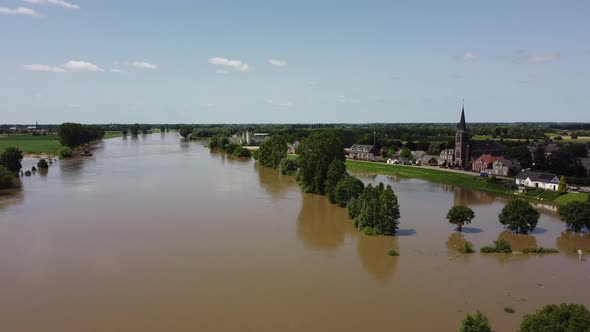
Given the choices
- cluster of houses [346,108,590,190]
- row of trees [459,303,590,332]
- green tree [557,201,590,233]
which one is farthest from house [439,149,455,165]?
row of trees [459,303,590,332]

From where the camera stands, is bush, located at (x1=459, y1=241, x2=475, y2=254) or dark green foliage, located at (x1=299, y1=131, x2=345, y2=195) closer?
bush, located at (x1=459, y1=241, x2=475, y2=254)

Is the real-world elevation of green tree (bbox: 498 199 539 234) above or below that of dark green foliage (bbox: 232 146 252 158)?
below

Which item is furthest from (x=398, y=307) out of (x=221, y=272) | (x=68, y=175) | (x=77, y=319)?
(x=68, y=175)

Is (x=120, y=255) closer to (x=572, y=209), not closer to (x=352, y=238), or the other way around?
(x=352, y=238)

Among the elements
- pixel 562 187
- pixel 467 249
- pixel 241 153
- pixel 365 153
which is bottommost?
pixel 467 249

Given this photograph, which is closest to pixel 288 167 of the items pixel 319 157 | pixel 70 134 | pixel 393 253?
pixel 319 157

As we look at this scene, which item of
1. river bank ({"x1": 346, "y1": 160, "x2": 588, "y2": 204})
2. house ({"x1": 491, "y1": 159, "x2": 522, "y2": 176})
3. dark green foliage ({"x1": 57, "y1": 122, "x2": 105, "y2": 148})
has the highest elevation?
dark green foliage ({"x1": 57, "y1": 122, "x2": 105, "y2": 148})

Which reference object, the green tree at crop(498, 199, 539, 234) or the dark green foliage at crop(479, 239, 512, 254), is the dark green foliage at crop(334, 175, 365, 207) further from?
the dark green foliage at crop(479, 239, 512, 254)

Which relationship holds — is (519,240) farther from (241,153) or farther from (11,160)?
(241,153)
